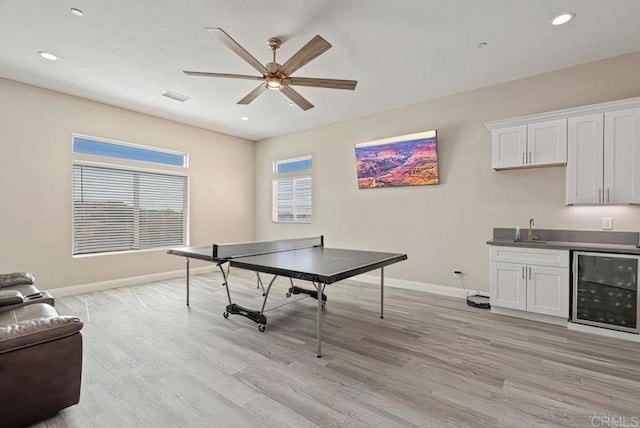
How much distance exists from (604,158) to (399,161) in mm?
2554

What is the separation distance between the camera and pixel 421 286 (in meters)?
4.85

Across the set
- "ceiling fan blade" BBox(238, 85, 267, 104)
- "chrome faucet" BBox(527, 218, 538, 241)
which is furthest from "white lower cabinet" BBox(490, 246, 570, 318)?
"ceiling fan blade" BBox(238, 85, 267, 104)

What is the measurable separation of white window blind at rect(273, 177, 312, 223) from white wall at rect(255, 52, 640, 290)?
29 cm

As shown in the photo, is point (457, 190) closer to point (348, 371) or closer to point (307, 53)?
point (307, 53)

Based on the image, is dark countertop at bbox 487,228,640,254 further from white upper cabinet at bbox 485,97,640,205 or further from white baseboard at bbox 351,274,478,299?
white baseboard at bbox 351,274,478,299

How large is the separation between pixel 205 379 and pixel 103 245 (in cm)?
405

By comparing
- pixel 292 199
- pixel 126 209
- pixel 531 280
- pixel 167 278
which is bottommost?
pixel 167 278

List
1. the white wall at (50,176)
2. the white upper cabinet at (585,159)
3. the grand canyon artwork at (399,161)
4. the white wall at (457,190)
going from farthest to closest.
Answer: the grand canyon artwork at (399,161), the white wall at (50,176), the white wall at (457,190), the white upper cabinet at (585,159)

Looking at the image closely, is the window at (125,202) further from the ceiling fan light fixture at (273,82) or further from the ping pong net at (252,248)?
the ceiling fan light fixture at (273,82)

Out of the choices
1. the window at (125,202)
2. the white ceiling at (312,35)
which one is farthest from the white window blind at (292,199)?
the white ceiling at (312,35)

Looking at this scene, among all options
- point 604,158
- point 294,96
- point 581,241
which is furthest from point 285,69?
point 581,241

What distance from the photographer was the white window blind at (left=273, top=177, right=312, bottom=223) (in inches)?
256

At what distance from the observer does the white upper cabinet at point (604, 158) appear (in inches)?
123

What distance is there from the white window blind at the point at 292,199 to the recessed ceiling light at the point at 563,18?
4.53 meters
